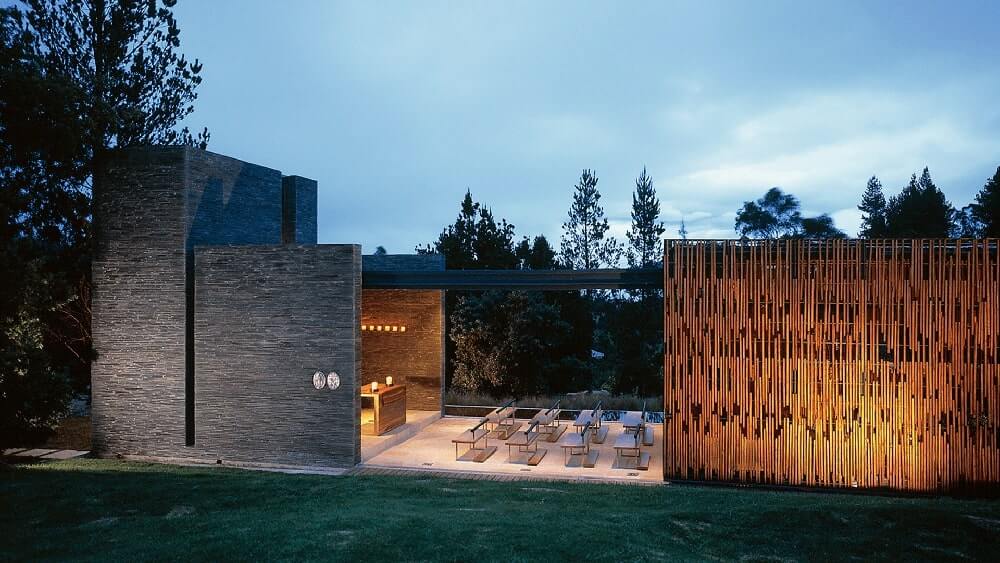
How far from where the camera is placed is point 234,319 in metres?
11.1

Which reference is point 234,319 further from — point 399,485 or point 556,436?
point 556,436

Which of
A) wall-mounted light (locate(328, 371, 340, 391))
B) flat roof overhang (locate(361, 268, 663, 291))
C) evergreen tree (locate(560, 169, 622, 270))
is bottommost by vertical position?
wall-mounted light (locate(328, 371, 340, 391))

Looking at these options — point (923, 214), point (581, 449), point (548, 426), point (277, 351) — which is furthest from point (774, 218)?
point (277, 351)

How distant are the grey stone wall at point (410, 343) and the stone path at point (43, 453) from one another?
5736mm

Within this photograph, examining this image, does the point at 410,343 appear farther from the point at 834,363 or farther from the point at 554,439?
the point at 834,363

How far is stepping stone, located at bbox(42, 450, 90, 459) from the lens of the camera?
11.3 metres

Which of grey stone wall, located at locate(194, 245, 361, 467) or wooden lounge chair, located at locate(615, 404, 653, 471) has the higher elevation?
grey stone wall, located at locate(194, 245, 361, 467)

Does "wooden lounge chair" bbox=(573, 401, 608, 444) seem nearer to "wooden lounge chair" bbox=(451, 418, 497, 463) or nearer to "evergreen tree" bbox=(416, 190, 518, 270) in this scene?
"wooden lounge chair" bbox=(451, 418, 497, 463)

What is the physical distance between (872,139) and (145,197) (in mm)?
37128

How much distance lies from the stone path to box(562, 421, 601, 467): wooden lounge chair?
8.16 metres

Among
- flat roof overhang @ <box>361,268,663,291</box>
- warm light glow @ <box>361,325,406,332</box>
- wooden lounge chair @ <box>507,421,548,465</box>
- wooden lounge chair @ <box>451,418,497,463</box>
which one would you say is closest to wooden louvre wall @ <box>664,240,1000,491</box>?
flat roof overhang @ <box>361,268,663,291</box>

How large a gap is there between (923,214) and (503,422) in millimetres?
26313

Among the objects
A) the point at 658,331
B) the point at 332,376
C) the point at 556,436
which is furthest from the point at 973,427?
the point at 658,331

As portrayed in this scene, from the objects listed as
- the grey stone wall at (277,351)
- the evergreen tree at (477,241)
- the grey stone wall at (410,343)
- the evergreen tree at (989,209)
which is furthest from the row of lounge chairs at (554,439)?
the evergreen tree at (989,209)
